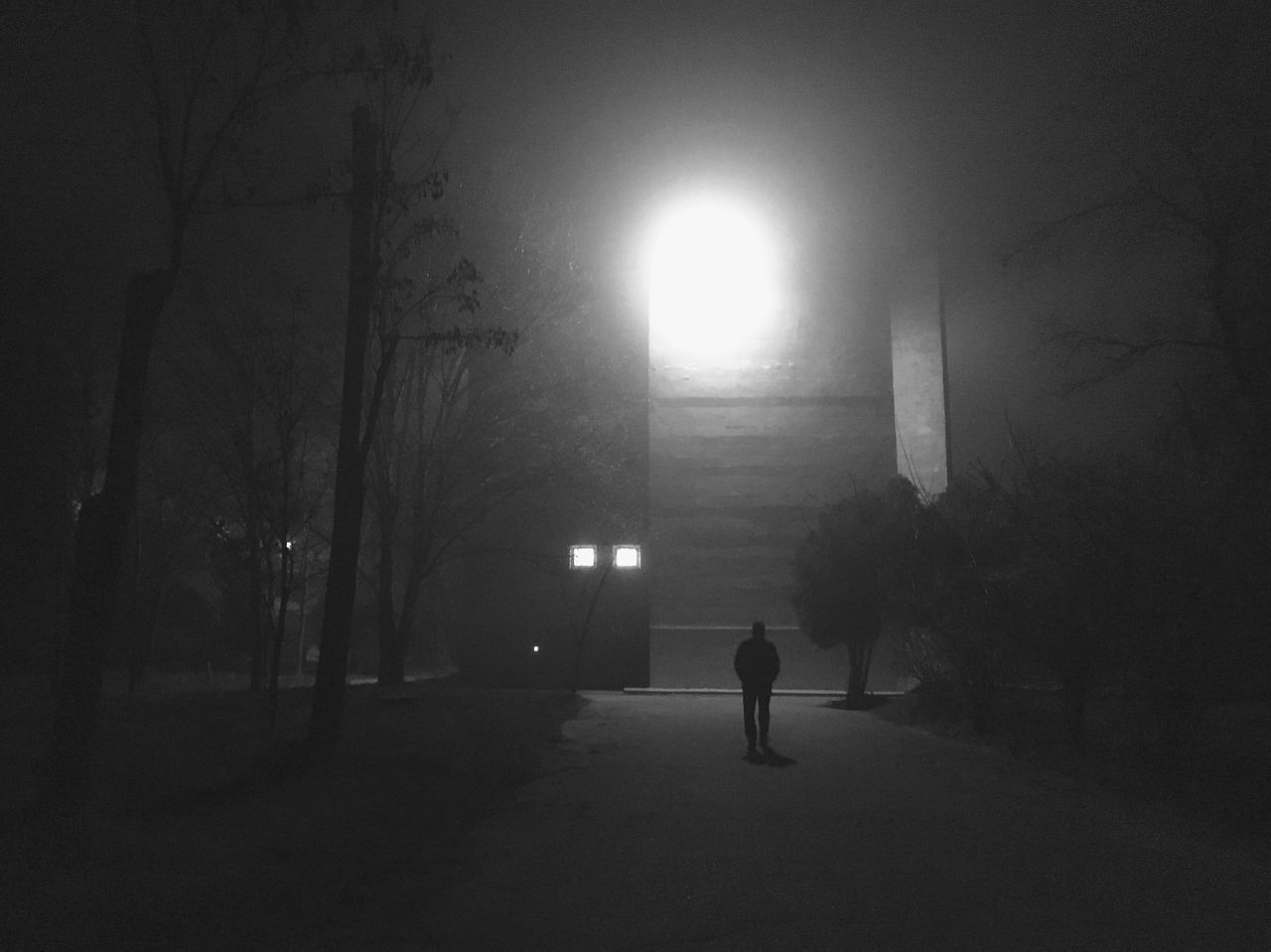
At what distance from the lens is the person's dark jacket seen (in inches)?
522

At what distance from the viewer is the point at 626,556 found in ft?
92.2

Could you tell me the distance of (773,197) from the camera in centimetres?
3006

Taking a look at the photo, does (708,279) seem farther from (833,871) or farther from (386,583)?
(833,871)

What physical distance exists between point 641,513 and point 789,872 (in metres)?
21.6

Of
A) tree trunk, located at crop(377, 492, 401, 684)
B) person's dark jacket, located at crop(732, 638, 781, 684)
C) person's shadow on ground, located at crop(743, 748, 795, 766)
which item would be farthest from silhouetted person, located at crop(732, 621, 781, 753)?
tree trunk, located at crop(377, 492, 401, 684)

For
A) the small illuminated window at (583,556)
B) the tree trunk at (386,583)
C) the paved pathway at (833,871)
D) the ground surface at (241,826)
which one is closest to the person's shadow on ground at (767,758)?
the paved pathway at (833,871)

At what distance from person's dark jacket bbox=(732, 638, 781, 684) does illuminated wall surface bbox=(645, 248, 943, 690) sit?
16.0 meters

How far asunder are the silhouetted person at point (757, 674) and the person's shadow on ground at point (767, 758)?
0.17 meters

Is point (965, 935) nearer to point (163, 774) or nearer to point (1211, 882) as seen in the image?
point (1211, 882)

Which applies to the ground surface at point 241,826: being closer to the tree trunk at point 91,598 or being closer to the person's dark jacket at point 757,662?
the tree trunk at point 91,598

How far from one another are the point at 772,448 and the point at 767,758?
17.8m

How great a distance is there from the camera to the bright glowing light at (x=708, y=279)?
98.1ft

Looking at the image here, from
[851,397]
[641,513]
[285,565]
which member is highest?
[851,397]

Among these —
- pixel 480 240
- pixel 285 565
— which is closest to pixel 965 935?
pixel 285 565
